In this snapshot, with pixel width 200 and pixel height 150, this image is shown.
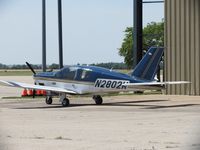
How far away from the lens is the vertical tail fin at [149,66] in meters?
26.5

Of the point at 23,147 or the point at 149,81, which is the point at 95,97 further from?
the point at 23,147

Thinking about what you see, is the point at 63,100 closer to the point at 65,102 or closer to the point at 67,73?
the point at 65,102

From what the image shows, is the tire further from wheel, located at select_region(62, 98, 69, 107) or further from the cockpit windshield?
the cockpit windshield

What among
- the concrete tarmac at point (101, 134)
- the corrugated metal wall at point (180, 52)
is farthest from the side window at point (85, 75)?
the concrete tarmac at point (101, 134)

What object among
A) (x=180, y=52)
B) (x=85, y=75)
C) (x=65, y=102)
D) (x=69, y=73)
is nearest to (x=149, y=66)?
(x=85, y=75)

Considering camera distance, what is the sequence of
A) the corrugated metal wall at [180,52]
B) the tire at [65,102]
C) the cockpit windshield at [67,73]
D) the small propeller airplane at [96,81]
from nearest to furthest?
1. the small propeller airplane at [96,81]
2. the tire at [65,102]
3. the cockpit windshield at [67,73]
4. the corrugated metal wall at [180,52]

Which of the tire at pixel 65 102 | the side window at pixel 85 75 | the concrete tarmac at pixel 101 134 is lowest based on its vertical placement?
the tire at pixel 65 102

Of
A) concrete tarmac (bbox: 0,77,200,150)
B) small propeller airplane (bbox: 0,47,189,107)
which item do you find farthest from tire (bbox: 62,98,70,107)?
concrete tarmac (bbox: 0,77,200,150)

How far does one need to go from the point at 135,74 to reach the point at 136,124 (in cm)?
1119

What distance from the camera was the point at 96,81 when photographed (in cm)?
2622

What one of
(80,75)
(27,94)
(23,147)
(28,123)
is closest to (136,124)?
(28,123)

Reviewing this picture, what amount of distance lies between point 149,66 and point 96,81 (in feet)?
8.78

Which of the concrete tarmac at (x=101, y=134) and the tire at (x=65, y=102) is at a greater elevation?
the concrete tarmac at (x=101, y=134)

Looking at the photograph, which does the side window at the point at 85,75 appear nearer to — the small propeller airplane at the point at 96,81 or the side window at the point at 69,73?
the small propeller airplane at the point at 96,81
